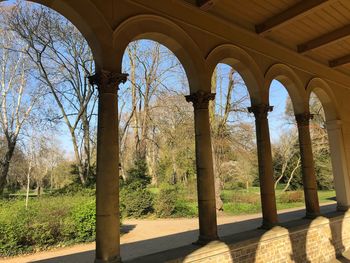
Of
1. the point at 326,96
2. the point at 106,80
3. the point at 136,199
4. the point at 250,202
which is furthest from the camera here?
the point at 250,202

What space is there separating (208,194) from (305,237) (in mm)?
3204

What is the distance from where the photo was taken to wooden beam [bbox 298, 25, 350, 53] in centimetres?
741

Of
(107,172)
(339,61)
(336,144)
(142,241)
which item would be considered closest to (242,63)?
(107,172)

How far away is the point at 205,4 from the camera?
5.88 meters

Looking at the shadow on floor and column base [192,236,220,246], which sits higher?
column base [192,236,220,246]

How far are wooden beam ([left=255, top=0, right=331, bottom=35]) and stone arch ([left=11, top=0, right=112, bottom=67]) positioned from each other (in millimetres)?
3875

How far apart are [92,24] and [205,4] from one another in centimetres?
240

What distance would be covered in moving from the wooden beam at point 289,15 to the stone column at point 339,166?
14.9ft

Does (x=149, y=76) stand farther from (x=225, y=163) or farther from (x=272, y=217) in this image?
(x=272, y=217)

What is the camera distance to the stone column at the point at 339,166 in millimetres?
9422

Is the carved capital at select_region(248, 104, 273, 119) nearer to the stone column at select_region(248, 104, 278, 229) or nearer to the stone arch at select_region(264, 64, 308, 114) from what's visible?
the stone column at select_region(248, 104, 278, 229)

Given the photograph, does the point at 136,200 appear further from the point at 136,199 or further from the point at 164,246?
the point at 164,246

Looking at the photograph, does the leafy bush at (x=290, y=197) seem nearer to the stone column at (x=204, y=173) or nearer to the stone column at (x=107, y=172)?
the stone column at (x=204, y=173)

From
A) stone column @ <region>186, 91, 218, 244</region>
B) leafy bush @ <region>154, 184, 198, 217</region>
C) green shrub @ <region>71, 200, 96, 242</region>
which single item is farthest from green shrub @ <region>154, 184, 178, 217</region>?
stone column @ <region>186, 91, 218, 244</region>
